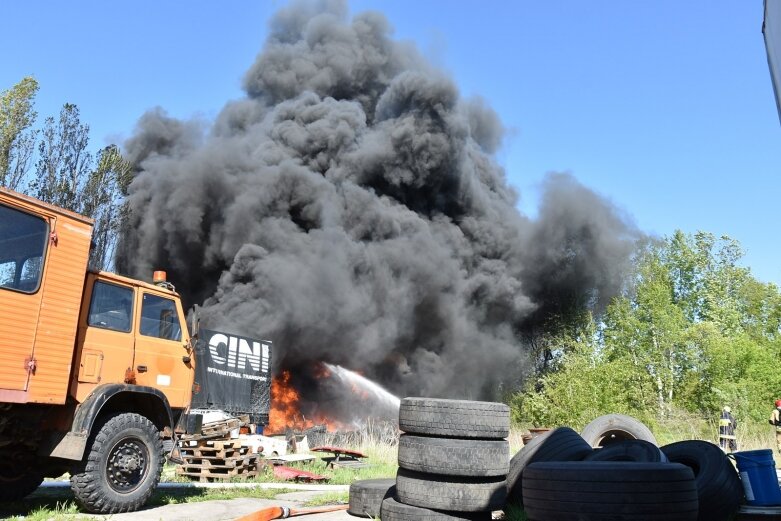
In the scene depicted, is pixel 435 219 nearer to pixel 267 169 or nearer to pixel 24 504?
pixel 267 169

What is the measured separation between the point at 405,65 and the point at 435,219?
11.0 m

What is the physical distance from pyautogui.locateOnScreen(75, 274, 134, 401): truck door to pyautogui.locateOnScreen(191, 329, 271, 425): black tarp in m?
7.74

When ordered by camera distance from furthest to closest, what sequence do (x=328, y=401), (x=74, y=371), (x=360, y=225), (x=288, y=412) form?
1. (x=360, y=225)
2. (x=328, y=401)
3. (x=288, y=412)
4. (x=74, y=371)

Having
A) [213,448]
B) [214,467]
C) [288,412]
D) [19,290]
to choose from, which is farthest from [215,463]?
[288,412]

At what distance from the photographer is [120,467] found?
6.30 m

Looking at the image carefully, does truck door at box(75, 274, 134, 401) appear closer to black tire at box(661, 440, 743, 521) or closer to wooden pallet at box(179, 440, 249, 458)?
wooden pallet at box(179, 440, 249, 458)

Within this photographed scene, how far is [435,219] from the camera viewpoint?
1300 inches

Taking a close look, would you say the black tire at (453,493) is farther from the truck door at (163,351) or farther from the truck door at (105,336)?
the truck door at (105,336)

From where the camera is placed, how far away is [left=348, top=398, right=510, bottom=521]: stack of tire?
5336 millimetres

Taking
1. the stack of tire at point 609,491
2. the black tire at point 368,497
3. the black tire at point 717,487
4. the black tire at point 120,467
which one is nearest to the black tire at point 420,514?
the black tire at point 368,497

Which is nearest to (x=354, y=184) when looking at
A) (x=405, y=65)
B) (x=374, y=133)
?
(x=374, y=133)

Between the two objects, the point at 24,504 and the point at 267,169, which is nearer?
the point at 24,504

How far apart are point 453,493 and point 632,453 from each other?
1.70 m

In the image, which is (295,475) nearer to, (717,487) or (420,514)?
(420,514)
